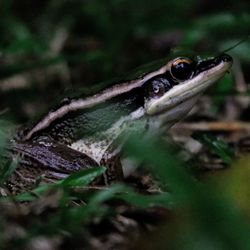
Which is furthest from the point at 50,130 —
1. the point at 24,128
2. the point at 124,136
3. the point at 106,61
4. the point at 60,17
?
the point at 60,17

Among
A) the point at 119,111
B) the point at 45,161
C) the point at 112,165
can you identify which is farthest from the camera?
the point at 119,111

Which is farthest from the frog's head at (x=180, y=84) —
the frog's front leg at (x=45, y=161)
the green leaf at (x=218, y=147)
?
the frog's front leg at (x=45, y=161)

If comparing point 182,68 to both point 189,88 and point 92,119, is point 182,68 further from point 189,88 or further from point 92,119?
point 92,119

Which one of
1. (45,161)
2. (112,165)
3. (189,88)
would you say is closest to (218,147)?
(189,88)

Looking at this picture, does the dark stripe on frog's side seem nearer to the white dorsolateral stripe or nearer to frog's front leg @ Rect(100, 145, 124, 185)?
the white dorsolateral stripe

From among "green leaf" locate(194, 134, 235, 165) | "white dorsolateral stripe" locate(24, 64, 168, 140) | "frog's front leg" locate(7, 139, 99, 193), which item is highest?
"white dorsolateral stripe" locate(24, 64, 168, 140)

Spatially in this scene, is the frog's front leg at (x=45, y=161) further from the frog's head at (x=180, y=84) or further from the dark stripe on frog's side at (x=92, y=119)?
the frog's head at (x=180, y=84)

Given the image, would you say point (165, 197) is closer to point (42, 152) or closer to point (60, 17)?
point (42, 152)

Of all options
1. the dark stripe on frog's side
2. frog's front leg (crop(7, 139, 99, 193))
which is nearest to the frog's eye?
the dark stripe on frog's side
